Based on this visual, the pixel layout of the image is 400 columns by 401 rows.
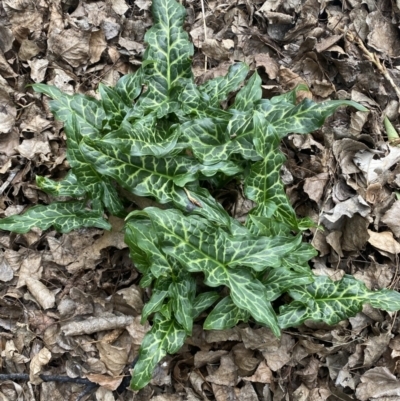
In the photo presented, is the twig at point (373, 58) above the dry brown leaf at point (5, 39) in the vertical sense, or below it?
above

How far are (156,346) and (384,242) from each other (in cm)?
113

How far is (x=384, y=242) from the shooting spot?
223 centimetres

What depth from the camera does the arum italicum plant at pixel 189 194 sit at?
6.09 ft

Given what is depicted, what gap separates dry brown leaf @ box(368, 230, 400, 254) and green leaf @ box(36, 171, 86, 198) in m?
1.34

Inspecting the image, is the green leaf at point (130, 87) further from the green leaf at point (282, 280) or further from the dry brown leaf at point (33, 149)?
the green leaf at point (282, 280)

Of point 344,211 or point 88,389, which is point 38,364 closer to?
point 88,389

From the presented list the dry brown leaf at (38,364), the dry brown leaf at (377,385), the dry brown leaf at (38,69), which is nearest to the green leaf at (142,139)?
the dry brown leaf at (38,69)

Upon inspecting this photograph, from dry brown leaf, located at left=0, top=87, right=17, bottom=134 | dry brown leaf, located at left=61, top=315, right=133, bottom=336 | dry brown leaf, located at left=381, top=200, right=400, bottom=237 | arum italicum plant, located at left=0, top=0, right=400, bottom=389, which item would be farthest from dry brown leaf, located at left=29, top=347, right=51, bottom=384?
dry brown leaf, located at left=381, top=200, right=400, bottom=237

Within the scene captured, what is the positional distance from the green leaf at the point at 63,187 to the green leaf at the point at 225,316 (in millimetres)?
795

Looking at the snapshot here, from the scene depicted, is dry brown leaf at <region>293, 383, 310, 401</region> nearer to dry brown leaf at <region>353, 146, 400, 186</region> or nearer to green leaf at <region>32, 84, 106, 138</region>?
dry brown leaf at <region>353, 146, 400, 186</region>

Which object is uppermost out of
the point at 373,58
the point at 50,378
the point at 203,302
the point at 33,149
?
the point at 373,58

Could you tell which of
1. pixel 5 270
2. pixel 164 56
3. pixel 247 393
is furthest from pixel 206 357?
pixel 164 56

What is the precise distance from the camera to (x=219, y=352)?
218 cm

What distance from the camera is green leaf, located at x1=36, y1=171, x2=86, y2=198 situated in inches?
85.2
